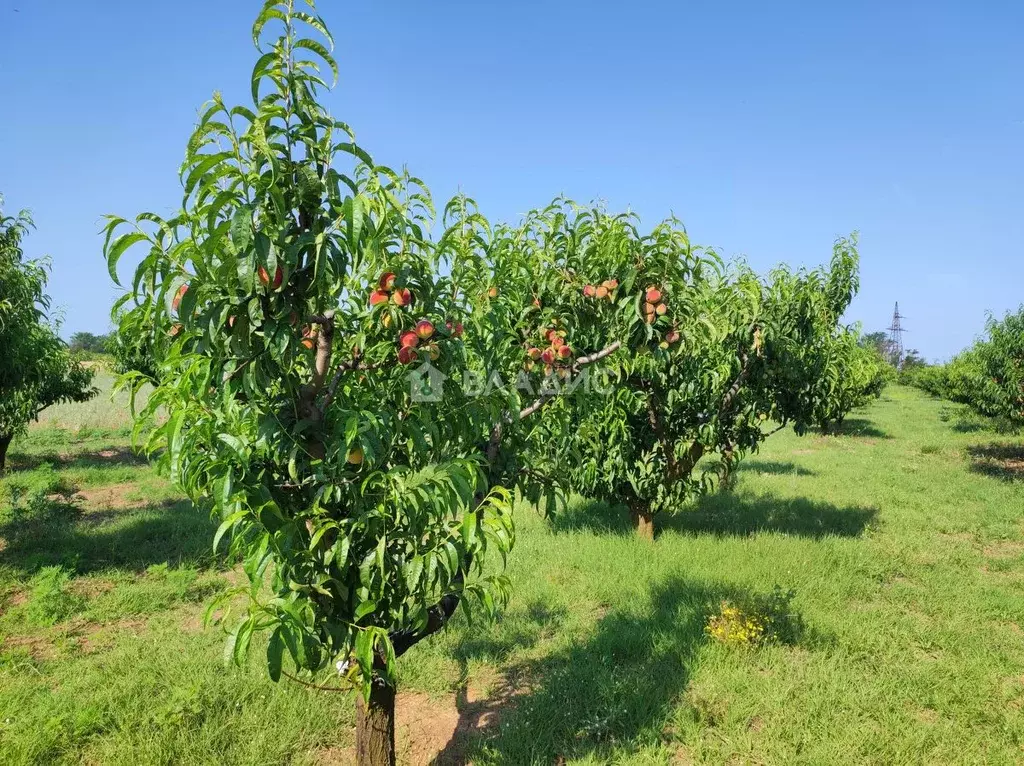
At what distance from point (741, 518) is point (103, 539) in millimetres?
8214

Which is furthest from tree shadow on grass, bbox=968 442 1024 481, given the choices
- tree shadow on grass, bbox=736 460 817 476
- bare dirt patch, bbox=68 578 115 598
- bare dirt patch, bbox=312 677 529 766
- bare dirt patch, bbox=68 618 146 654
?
bare dirt patch, bbox=68 578 115 598

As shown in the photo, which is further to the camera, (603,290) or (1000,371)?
(1000,371)

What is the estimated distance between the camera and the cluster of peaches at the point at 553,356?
3.41 meters

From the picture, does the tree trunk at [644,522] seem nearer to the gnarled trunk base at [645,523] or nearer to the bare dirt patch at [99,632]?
the gnarled trunk base at [645,523]

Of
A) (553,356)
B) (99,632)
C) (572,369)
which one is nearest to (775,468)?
(572,369)

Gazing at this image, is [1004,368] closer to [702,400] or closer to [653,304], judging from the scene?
[702,400]

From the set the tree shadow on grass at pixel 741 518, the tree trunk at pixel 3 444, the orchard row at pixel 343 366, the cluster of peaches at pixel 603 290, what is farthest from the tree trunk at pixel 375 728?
the tree trunk at pixel 3 444

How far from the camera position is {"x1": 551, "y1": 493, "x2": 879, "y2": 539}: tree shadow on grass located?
7801mm

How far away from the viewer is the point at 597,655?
4.52 m

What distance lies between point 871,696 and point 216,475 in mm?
4215

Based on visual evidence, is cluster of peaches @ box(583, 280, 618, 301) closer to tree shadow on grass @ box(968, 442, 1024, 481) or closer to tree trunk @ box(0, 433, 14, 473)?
tree shadow on grass @ box(968, 442, 1024, 481)

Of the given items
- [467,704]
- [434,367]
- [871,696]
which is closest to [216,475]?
[434,367]

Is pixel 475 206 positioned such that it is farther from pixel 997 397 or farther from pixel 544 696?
pixel 997 397

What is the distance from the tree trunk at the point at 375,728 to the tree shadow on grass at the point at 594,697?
0.69m
